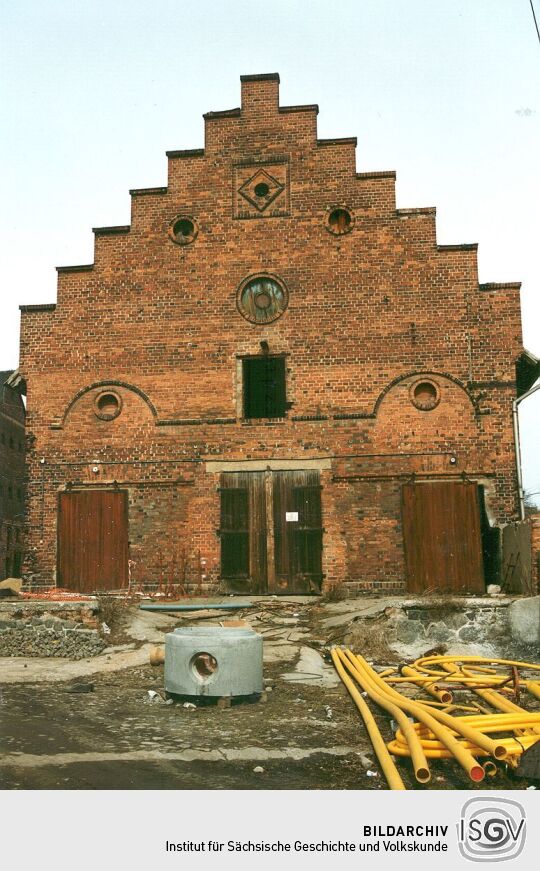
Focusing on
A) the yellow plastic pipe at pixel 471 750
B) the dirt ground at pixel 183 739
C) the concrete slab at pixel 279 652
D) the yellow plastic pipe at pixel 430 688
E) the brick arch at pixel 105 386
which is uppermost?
the brick arch at pixel 105 386

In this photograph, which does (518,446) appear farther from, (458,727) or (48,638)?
(458,727)

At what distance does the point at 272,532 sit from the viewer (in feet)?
52.4

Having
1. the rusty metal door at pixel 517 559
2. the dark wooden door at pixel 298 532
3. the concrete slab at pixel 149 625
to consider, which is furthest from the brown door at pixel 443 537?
the concrete slab at pixel 149 625

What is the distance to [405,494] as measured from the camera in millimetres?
15695

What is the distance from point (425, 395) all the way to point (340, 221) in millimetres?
4215

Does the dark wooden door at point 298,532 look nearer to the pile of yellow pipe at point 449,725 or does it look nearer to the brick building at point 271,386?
the brick building at point 271,386

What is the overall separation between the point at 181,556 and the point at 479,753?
10994 millimetres

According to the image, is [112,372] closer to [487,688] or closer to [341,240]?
[341,240]

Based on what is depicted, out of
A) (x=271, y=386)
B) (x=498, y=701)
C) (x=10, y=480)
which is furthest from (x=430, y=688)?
(x=10, y=480)

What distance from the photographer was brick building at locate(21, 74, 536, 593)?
15.8 metres

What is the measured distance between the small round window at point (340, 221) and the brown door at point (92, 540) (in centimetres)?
722

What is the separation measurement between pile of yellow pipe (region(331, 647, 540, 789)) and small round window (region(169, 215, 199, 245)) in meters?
11.1

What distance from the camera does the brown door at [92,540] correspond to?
16.1 m
